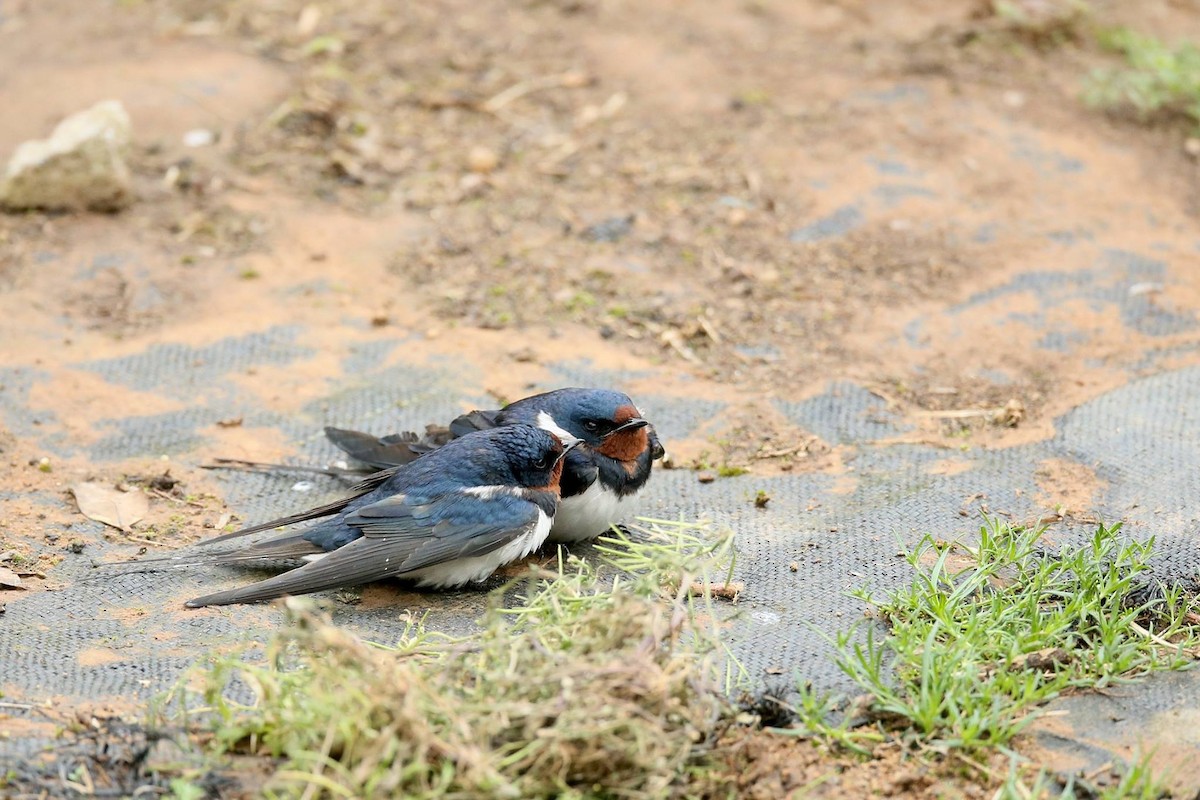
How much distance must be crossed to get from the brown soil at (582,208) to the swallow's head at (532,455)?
0.62m

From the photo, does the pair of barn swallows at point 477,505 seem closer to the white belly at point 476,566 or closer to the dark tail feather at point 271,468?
the white belly at point 476,566

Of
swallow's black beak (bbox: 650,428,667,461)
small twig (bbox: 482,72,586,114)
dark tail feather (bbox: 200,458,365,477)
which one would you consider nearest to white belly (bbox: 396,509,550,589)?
swallow's black beak (bbox: 650,428,667,461)

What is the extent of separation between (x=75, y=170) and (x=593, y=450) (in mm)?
4009

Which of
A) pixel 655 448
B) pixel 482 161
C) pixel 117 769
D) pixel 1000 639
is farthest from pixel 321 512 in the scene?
pixel 482 161

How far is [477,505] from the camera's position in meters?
4.41

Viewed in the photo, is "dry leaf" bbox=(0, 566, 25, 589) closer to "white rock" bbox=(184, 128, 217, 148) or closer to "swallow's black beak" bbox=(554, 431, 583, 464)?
"swallow's black beak" bbox=(554, 431, 583, 464)

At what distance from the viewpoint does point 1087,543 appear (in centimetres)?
427

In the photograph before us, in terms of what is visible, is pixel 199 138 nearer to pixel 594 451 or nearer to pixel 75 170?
pixel 75 170

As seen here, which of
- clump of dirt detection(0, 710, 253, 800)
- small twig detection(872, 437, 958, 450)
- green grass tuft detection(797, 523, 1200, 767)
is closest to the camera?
clump of dirt detection(0, 710, 253, 800)

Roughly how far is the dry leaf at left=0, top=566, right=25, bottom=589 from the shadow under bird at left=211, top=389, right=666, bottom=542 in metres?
1.34

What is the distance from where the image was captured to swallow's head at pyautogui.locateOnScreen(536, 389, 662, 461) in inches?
183

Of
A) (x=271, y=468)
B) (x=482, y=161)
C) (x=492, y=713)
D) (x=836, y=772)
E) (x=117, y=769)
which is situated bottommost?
(x=271, y=468)

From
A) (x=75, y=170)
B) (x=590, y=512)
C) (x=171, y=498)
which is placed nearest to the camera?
(x=590, y=512)

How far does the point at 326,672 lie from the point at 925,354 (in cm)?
392
